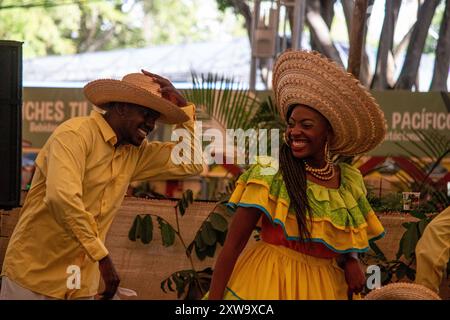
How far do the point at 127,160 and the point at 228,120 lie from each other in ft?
10.5

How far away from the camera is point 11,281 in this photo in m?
5.66

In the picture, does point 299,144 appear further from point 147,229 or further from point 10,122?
point 147,229

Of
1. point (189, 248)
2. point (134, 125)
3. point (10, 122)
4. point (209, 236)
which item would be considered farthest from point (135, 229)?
point (134, 125)

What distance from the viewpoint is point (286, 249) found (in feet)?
16.7

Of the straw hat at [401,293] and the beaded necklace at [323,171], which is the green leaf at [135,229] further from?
the straw hat at [401,293]

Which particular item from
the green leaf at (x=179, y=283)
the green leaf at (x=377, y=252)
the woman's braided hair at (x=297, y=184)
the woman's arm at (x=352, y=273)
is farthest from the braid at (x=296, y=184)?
the green leaf at (x=179, y=283)

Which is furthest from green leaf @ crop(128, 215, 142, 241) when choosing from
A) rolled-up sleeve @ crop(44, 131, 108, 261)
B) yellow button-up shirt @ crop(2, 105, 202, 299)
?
rolled-up sleeve @ crop(44, 131, 108, 261)

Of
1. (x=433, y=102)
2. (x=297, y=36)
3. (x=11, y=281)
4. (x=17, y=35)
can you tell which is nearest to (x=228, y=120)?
(x=11, y=281)

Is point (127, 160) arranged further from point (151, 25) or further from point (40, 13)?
point (151, 25)

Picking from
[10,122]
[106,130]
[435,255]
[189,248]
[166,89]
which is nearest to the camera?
[106,130]

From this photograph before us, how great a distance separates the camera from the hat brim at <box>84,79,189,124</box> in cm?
577

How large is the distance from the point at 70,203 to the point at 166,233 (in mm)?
2434

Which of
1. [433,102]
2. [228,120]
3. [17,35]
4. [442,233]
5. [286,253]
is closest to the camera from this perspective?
[286,253]

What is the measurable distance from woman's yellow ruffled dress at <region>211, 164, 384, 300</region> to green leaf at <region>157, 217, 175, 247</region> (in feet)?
8.05
